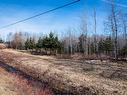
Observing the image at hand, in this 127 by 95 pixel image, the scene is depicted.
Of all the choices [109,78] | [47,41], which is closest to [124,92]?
[109,78]

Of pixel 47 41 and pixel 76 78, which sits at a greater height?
pixel 47 41

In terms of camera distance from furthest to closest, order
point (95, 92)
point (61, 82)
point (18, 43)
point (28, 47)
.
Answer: point (18, 43), point (28, 47), point (61, 82), point (95, 92)

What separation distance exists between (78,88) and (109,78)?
3575 mm

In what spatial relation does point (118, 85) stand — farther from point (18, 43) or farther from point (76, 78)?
point (18, 43)

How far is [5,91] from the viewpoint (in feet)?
38.4

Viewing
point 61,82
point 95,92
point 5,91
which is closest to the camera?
point 5,91

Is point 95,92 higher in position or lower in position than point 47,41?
lower

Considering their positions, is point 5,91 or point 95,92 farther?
point 95,92

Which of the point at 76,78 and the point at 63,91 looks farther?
the point at 76,78

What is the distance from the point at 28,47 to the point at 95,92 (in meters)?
70.9

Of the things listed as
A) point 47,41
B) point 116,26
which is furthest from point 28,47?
point 116,26

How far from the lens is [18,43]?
10769cm

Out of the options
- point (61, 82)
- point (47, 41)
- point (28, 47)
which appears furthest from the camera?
point (28, 47)

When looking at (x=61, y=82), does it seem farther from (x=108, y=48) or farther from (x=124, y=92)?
(x=108, y=48)
